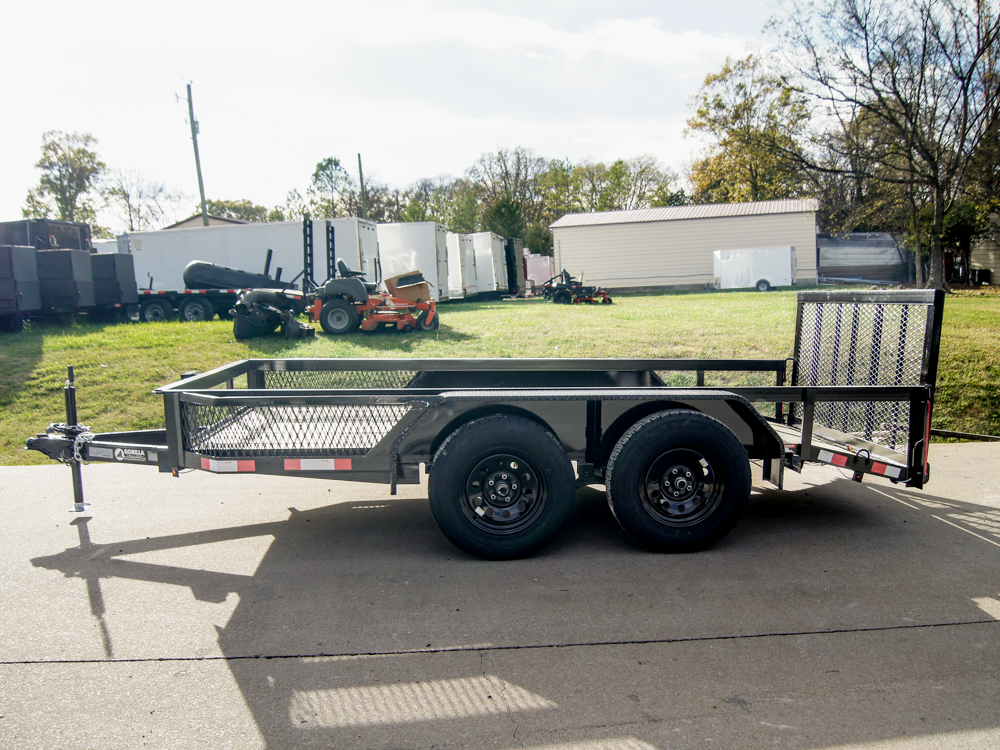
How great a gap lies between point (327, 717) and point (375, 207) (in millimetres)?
60501

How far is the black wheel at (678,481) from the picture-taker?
417cm

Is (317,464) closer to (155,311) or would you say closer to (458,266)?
(155,311)

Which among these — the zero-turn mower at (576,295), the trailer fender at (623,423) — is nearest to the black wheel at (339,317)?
the trailer fender at (623,423)

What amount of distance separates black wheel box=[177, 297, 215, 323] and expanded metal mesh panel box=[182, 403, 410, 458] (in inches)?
586

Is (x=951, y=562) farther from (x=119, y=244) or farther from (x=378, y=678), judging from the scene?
(x=119, y=244)

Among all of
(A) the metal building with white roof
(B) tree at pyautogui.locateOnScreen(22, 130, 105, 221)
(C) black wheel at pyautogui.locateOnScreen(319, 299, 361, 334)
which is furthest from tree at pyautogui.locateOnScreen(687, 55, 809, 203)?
(B) tree at pyautogui.locateOnScreen(22, 130, 105, 221)

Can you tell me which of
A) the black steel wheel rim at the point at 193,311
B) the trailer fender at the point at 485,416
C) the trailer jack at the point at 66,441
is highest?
the black steel wheel rim at the point at 193,311

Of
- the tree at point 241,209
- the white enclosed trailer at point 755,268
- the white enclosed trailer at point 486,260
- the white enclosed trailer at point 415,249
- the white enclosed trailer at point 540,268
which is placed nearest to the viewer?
the white enclosed trailer at point 415,249

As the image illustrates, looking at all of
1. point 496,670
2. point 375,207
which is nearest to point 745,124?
point 496,670

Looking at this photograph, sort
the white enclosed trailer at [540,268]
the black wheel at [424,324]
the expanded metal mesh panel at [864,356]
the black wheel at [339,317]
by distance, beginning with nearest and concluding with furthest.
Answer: the expanded metal mesh panel at [864,356] < the black wheel at [339,317] < the black wheel at [424,324] < the white enclosed trailer at [540,268]

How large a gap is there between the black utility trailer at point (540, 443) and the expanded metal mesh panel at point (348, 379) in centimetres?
130

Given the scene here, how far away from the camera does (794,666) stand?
309cm

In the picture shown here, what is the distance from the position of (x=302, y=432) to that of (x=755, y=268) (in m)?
32.8

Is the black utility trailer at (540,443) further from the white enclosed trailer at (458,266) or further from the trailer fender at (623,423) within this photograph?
the white enclosed trailer at (458,266)
